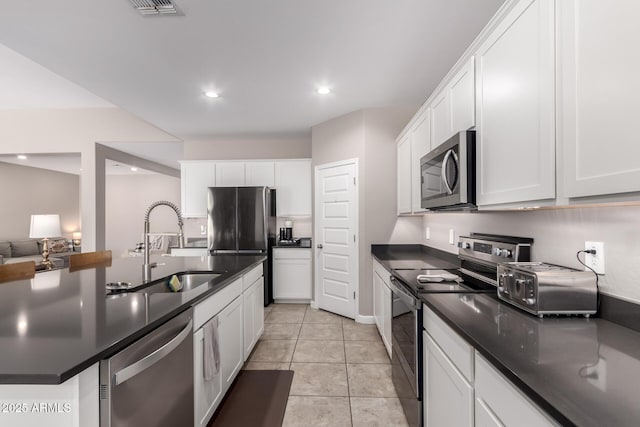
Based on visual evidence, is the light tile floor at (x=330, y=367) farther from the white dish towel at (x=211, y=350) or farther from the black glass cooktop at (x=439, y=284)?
the black glass cooktop at (x=439, y=284)

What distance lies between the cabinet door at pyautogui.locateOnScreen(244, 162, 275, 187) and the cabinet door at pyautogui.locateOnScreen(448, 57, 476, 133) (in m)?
3.45

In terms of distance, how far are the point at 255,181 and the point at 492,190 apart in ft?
13.3

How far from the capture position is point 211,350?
179 centimetres

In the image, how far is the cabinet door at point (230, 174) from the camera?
201 inches

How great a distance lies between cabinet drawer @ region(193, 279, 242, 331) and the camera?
1.65 metres

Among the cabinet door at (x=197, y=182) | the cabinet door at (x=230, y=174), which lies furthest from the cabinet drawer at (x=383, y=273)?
the cabinet door at (x=197, y=182)

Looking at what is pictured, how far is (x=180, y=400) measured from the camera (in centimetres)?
144

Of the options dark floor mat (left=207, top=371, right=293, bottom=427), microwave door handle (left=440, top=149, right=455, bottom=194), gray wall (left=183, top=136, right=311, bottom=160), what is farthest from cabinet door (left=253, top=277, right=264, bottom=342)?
gray wall (left=183, top=136, right=311, bottom=160)

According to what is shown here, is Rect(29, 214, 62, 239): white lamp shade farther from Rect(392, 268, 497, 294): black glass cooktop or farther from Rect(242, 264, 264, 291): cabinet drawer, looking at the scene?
Rect(392, 268, 497, 294): black glass cooktop

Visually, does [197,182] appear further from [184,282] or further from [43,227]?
[184,282]

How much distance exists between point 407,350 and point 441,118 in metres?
1.54

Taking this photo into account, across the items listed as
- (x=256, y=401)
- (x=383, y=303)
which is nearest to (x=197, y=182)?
(x=383, y=303)

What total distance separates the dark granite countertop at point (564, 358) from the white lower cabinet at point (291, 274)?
11.4 feet

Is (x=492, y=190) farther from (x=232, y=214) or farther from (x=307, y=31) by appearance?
(x=232, y=214)
